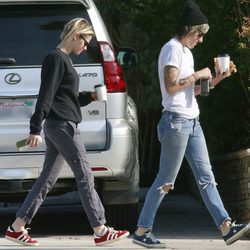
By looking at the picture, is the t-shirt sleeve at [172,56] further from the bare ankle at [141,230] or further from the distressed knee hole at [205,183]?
the bare ankle at [141,230]

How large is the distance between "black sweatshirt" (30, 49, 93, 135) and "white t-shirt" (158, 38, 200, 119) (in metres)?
0.66

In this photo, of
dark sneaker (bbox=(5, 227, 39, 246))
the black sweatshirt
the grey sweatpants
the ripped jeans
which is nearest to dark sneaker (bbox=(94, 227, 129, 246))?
the grey sweatpants

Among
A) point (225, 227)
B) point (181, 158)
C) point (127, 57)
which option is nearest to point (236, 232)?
point (225, 227)

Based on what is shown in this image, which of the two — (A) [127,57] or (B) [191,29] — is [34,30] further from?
(B) [191,29]

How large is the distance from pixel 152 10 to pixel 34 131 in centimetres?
400

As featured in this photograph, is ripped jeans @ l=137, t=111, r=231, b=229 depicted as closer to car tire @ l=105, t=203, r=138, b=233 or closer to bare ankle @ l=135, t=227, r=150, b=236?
bare ankle @ l=135, t=227, r=150, b=236

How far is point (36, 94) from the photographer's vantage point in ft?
27.0

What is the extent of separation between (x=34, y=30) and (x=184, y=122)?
1810 mm

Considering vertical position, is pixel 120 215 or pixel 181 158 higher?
pixel 181 158

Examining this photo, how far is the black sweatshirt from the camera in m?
7.19

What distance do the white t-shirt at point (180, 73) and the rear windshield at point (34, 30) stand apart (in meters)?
1.12

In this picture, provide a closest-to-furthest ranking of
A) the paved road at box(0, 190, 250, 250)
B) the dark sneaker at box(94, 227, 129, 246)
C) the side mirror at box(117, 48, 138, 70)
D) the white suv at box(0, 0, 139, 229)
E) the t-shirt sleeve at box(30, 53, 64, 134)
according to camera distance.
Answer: the t-shirt sleeve at box(30, 53, 64, 134) < the dark sneaker at box(94, 227, 129, 246) < the paved road at box(0, 190, 250, 250) < the white suv at box(0, 0, 139, 229) < the side mirror at box(117, 48, 138, 70)

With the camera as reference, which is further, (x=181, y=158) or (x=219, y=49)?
(x=219, y=49)

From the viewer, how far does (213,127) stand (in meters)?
11.1
